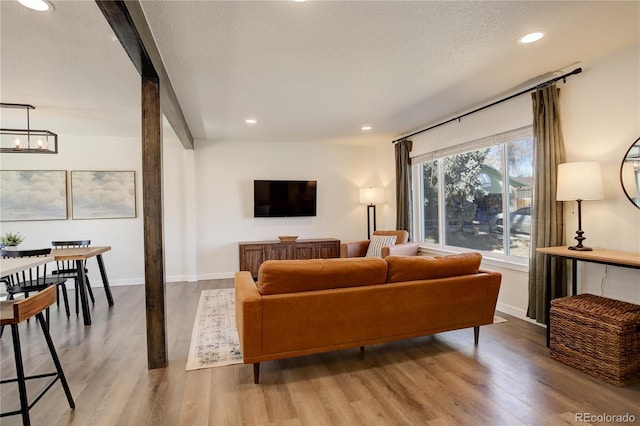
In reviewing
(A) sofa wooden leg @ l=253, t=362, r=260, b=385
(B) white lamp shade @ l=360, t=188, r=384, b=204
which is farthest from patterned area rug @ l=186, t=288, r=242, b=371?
(B) white lamp shade @ l=360, t=188, r=384, b=204

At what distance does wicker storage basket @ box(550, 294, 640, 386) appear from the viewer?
224cm

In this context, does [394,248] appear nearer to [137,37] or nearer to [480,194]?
[480,194]

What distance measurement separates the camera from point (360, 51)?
2596 mm

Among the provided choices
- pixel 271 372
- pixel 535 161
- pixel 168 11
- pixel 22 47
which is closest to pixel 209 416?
pixel 271 372

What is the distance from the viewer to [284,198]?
5.98m

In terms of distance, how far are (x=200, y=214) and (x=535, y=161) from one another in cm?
498

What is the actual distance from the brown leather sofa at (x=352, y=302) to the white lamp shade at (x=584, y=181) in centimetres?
96

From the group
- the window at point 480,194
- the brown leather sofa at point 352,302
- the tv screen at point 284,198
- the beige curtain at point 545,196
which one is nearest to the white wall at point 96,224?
the tv screen at point 284,198

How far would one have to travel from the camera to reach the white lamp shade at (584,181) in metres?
2.70

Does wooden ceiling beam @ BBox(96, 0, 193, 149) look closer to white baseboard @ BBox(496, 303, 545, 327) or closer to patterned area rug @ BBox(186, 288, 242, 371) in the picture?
patterned area rug @ BBox(186, 288, 242, 371)

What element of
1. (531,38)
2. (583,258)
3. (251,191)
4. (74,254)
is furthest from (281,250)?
(531,38)

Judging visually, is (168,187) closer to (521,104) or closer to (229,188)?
(229,188)

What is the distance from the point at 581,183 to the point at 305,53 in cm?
255

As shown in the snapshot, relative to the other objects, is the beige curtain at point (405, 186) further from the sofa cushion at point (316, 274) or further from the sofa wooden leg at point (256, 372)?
the sofa wooden leg at point (256, 372)
